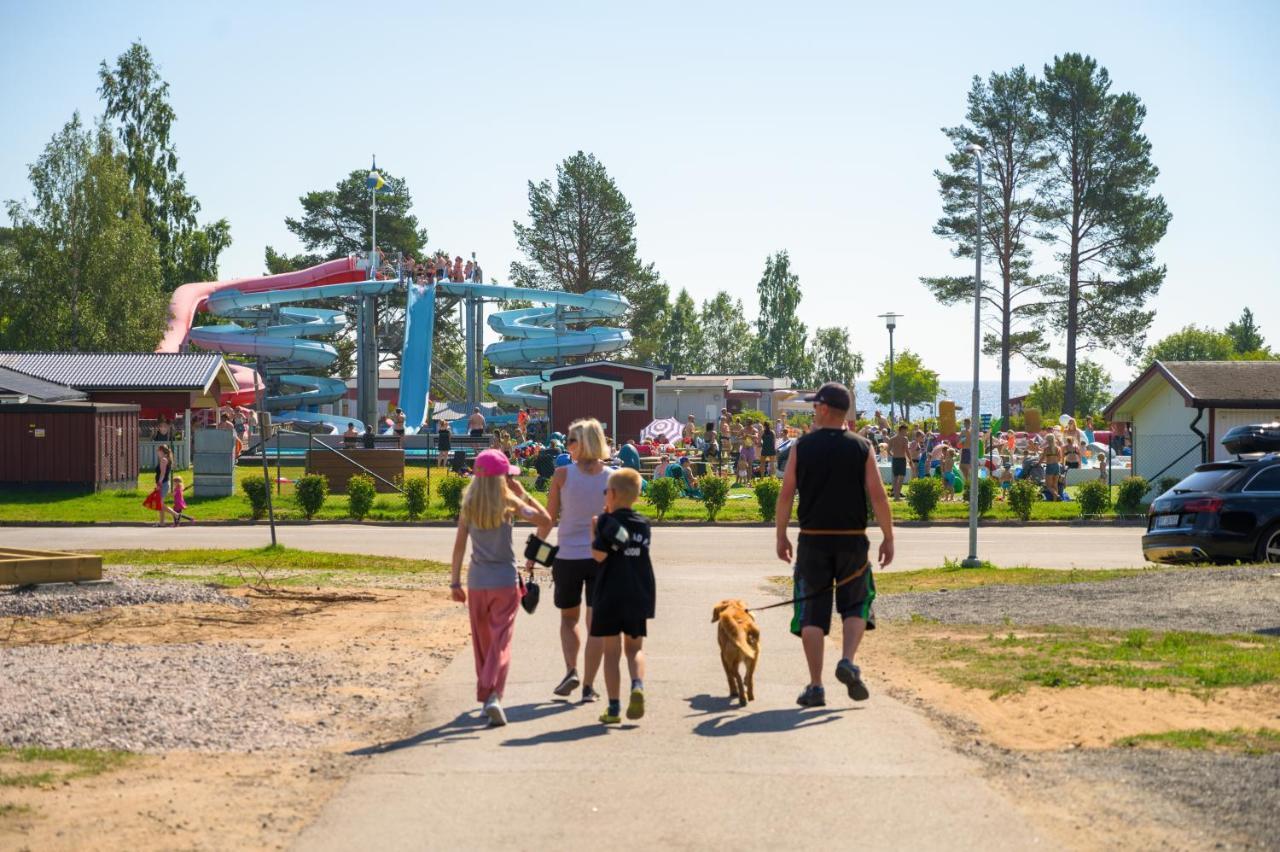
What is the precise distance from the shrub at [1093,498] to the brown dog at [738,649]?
76.5 feet

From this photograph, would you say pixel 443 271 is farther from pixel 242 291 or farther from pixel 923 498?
pixel 923 498

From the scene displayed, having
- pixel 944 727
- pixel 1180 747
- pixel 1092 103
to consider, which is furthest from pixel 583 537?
pixel 1092 103

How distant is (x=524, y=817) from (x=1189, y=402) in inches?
1152

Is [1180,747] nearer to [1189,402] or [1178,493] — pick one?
[1178,493]

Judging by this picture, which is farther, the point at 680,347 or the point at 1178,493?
the point at 680,347

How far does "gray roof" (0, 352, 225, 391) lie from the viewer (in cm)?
4406

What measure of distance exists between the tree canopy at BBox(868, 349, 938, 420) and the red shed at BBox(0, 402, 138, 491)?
279ft

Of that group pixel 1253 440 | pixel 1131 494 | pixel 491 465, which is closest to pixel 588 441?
pixel 491 465

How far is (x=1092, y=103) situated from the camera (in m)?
66.9

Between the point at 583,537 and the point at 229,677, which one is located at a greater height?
the point at 583,537

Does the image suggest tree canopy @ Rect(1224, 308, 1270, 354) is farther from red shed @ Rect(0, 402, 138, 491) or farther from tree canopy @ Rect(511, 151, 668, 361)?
red shed @ Rect(0, 402, 138, 491)

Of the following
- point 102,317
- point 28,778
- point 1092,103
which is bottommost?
point 28,778

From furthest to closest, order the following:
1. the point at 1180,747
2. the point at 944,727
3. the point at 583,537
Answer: the point at 583,537 → the point at 944,727 → the point at 1180,747

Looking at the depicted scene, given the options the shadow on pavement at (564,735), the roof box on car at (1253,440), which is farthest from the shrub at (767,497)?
the shadow on pavement at (564,735)
